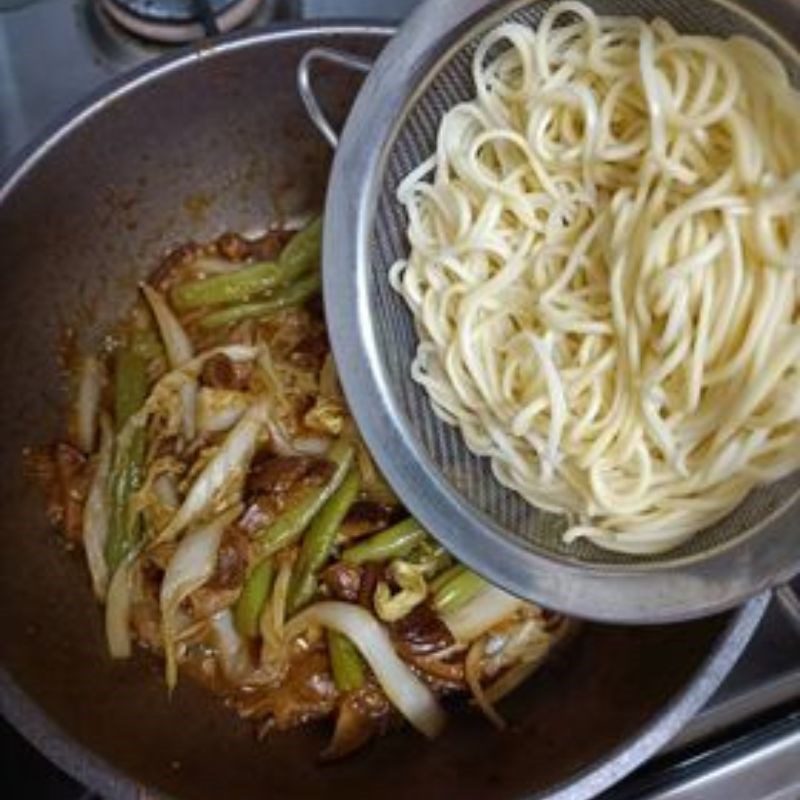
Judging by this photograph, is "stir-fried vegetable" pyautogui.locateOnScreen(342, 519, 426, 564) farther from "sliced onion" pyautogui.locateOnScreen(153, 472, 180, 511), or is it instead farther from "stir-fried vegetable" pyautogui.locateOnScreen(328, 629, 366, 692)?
"sliced onion" pyautogui.locateOnScreen(153, 472, 180, 511)

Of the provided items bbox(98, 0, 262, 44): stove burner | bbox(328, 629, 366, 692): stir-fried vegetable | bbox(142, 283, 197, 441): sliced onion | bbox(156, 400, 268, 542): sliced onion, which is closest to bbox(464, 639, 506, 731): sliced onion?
bbox(328, 629, 366, 692): stir-fried vegetable

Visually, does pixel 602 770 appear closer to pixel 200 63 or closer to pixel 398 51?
pixel 398 51

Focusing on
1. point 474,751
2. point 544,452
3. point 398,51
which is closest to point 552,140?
point 398,51

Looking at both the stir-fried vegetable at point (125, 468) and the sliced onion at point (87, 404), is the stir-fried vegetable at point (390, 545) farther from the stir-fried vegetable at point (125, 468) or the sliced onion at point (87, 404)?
the sliced onion at point (87, 404)

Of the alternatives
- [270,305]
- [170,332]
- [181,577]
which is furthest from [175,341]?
[181,577]

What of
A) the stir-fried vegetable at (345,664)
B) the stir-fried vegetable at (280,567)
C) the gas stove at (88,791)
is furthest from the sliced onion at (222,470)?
the gas stove at (88,791)

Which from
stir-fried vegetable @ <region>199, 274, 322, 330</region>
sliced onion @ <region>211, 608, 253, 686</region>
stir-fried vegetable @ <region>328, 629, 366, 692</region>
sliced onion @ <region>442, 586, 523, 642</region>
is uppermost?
stir-fried vegetable @ <region>199, 274, 322, 330</region>
